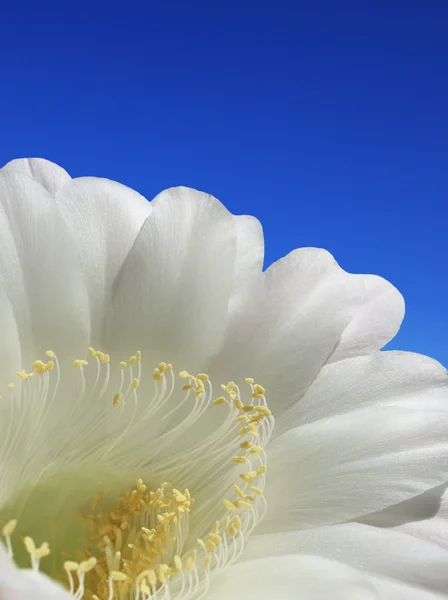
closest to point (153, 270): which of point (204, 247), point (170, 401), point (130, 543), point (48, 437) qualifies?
point (204, 247)

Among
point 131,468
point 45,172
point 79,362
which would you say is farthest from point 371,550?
point 45,172

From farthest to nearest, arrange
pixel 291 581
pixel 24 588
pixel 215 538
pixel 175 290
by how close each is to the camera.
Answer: pixel 175 290 < pixel 215 538 < pixel 291 581 < pixel 24 588

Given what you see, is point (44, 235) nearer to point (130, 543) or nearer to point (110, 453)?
point (110, 453)

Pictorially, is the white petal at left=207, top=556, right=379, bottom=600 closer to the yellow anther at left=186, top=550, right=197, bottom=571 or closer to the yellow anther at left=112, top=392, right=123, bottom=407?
the yellow anther at left=186, top=550, right=197, bottom=571

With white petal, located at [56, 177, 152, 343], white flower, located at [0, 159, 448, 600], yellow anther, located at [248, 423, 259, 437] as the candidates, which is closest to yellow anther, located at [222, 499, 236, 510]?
white flower, located at [0, 159, 448, 600]

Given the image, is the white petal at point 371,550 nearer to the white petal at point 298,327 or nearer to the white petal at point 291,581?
the white petal at point 291,581

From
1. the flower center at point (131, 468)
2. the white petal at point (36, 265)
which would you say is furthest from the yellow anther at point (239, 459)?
the white petal at point (36, 265)

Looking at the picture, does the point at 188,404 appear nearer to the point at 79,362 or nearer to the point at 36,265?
the point at 79,362

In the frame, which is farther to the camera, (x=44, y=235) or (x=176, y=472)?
(x=176, y=472)
